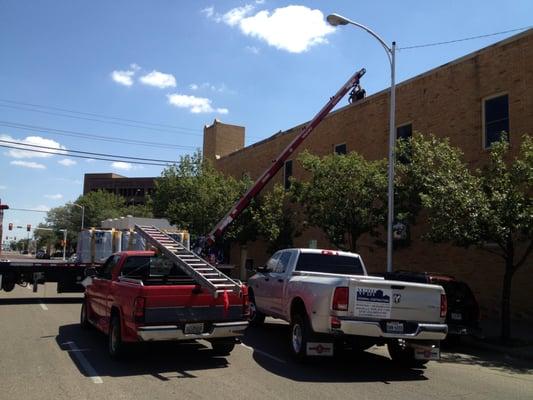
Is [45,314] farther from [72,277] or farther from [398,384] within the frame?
[398,384]

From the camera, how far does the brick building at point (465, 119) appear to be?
1852cm

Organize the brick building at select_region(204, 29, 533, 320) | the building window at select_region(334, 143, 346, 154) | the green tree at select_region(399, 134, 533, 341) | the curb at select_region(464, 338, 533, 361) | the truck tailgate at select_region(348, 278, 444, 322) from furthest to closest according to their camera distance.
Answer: the building window at select_region(334, 143, 346, 154) < the brick building at select_region(204, 29, 533, 320) < the green tree at select_region(399, 134, 533, 341) < the curb at select_region(464, 338, 533, 361) < the truck tailgate at select_region(348, 278, 444, 322)

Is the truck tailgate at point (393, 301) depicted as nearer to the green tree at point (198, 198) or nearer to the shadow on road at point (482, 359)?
the shadow on road at point (482, 359)

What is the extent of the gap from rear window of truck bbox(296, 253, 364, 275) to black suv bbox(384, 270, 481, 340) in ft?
6.97

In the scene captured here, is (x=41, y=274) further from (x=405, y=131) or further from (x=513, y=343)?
(x=405, y=131)

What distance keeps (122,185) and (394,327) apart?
411 feet

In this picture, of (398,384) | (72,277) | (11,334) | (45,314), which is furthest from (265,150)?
(398,384)

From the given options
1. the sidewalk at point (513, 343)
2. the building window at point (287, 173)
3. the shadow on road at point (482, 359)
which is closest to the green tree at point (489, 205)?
the sidewalk at point (513, 343)

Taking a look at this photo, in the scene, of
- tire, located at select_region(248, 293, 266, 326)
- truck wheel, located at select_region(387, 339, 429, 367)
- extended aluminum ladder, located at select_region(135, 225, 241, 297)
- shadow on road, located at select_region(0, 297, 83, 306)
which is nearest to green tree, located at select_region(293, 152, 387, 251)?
tire, located at select_region(248, 293, 266, 326)

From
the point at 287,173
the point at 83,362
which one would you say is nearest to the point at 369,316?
the point at 83,362

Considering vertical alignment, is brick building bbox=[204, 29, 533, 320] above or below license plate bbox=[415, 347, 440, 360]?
above

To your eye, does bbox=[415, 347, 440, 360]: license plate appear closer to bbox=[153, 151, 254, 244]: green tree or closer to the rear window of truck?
the rear window of truck

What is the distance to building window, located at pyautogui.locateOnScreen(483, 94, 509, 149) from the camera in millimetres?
19266

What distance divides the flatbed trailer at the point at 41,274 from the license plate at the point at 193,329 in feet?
36.5
